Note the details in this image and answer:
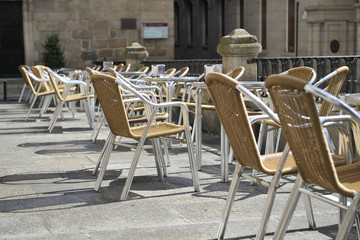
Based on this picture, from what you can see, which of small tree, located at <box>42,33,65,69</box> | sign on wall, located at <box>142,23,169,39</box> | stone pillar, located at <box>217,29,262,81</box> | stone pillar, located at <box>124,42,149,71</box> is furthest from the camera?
sign on wall, located at <box>142,23,169,39</box>

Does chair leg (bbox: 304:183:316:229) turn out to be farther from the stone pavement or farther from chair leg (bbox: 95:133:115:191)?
chair leg (bbox: 95:133:115:191)

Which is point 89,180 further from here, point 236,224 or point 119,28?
point 119,28

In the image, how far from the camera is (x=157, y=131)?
5.29 meters

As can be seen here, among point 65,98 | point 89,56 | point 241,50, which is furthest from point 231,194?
point 89,56

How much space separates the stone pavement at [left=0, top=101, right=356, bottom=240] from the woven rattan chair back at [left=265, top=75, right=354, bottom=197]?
1.13m

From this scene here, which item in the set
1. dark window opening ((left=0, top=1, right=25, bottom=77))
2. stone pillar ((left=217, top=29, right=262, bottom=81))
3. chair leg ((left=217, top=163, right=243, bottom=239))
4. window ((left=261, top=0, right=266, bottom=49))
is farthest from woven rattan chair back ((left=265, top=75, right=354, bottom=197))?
window ((left=261, top=0, right=266, bottom=49))

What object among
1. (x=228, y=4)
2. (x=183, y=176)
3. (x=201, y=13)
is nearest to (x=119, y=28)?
(x=228, y=4)

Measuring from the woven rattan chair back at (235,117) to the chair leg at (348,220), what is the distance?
780mm

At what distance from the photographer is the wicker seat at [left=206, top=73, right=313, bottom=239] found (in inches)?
135

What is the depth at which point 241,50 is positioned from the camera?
9133 mm

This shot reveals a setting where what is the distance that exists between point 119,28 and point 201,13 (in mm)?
10972

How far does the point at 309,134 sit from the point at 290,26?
18.9 meters

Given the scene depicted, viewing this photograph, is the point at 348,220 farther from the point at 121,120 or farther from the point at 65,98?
the point at 65,98

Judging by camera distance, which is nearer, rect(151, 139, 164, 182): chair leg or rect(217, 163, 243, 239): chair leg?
rect(217, 163, 243, 239): chair leg
